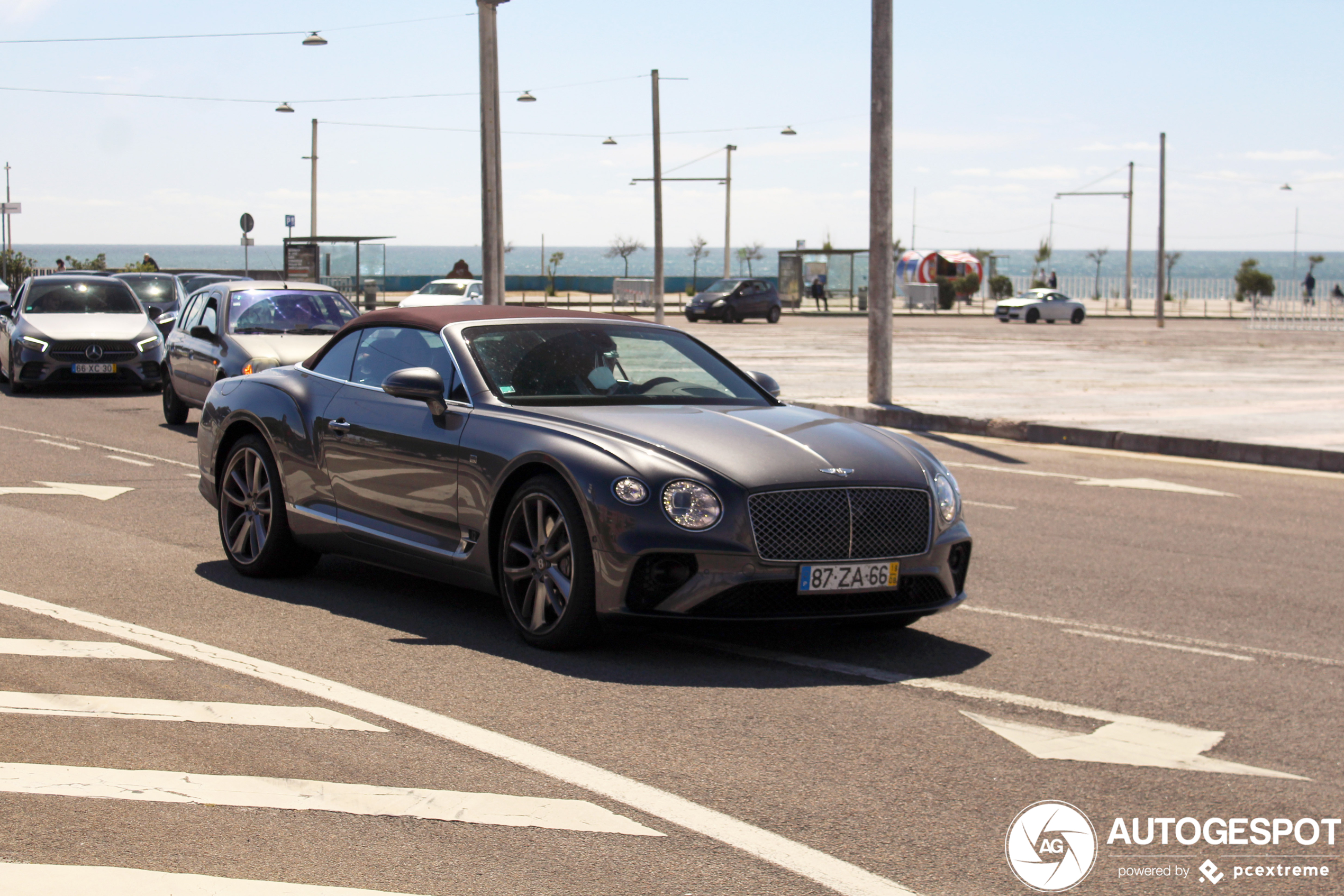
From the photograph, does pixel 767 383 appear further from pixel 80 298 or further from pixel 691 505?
pixel 80 298

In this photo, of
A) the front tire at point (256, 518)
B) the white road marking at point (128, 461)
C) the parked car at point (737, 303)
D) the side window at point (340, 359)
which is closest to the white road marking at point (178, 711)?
the front tire at point (256, 518)

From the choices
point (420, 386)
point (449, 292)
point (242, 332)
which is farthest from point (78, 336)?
point (449, 292)

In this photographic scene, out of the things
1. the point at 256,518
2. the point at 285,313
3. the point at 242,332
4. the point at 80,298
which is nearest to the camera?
the point at 256,518

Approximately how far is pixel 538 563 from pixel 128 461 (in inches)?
317

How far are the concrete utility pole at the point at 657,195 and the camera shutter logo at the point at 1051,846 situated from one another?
33.7 m

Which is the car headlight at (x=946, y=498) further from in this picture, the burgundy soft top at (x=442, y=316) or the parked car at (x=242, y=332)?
the parked car at (x=242, y=332)

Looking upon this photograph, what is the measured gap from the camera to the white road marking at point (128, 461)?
12.9m

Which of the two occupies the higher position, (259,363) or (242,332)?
(242,332)

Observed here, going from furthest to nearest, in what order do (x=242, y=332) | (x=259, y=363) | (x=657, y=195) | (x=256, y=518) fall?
(x=657, y=195)
(x=242, y=332)
(x=259, y=363)
(x=256, y=518)

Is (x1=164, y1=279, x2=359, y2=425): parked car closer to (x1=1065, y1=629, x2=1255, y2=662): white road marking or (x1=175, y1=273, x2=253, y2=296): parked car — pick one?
(x1=1065, y1=629, x2=1255, y2=662): white road marking

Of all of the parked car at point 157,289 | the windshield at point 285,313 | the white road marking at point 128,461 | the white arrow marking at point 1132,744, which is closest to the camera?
the white arrow marking at point 1132,744

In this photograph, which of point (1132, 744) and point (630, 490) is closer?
point (1132, 744)

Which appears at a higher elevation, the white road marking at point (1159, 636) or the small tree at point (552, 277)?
the small tree at point (552, 277)

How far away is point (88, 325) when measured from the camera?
68.8ft
